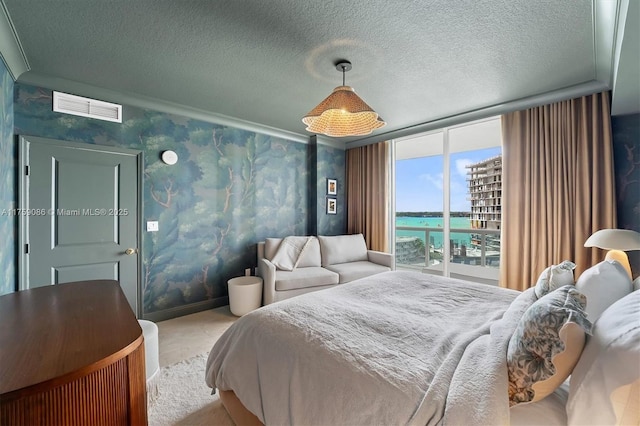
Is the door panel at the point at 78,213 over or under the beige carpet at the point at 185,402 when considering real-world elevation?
over

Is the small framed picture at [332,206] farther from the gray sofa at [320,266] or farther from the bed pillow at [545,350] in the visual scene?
the bed pillow at [545,350]

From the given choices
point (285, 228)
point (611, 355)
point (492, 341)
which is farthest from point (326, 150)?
point (611, 355)

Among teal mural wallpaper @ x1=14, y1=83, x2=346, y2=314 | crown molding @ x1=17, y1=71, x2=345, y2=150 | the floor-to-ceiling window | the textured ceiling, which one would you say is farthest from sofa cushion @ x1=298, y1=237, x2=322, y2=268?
the textured ceiling

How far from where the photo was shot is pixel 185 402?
6.08ft

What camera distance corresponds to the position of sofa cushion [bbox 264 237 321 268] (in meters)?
3.78

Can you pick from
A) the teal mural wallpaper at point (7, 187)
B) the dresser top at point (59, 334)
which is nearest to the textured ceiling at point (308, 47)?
the teal mural wallpaper at point (7, 187)

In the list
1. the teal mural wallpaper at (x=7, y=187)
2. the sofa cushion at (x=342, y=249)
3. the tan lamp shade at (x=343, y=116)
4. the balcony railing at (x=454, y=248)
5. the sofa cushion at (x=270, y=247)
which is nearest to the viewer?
the tan lamp shade at (x=343, y=116)

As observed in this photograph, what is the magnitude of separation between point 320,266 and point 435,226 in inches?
83.2

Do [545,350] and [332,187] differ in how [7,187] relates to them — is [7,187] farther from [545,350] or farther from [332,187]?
[332,187]

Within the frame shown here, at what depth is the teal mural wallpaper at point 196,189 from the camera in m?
2.84

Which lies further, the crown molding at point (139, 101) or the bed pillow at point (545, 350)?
the crown molding at point (139, 101)

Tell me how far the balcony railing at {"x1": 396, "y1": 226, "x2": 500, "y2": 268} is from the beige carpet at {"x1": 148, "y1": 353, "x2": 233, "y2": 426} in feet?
11.5

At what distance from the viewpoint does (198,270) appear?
3.54 meters

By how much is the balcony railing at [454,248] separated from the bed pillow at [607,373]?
131 inches
